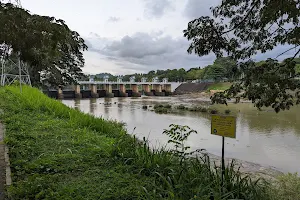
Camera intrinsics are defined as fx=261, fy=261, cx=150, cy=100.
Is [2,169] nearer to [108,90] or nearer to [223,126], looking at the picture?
[223,126]

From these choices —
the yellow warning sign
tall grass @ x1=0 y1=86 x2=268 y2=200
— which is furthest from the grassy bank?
the yellow warning sign

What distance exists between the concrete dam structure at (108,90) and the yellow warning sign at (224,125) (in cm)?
3564

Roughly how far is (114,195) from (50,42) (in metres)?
1.72

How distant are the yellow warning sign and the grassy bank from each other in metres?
0.48

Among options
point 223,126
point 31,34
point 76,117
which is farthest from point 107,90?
point 31,34

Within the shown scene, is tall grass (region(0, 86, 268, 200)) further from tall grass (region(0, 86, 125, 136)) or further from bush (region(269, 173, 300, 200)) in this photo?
tall grass (region(0, 86, 125, 136))

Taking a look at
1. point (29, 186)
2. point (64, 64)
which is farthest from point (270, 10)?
point (64, 64)

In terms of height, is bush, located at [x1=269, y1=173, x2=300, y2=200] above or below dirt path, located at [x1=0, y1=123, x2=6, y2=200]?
below

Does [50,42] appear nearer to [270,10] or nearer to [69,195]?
[69,195]

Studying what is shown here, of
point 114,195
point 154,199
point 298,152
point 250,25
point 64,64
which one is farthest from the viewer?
point 64,64

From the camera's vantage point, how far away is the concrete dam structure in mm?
41750

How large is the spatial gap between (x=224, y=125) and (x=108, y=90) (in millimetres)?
45246

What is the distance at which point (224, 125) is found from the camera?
123 inches

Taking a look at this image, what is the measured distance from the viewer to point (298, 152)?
28.4ft
